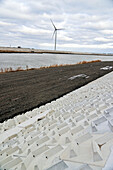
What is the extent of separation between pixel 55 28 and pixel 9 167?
55792mm

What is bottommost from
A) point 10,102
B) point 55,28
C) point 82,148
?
point 10,102

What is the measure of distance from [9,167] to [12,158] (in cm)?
25

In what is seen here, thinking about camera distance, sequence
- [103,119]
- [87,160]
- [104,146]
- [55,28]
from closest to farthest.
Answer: [87,160]
[104,146]
[103,119]
[55,28]

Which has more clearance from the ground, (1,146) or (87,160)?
(87,160)

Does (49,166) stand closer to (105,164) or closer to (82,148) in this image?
(82,148)

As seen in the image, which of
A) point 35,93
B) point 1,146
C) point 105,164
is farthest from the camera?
point 35,93

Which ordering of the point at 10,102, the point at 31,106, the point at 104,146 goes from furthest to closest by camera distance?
the point at 10,102
the point at 31,106
the point at 104,146

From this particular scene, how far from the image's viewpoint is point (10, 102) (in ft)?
25.8

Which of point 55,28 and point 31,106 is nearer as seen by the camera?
point 31,106

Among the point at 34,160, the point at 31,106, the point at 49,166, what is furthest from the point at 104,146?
the point at 31,106

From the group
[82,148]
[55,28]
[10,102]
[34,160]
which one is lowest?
[10,102]

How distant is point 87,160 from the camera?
7.35 feet

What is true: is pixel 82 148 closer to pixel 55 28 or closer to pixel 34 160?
pixel 34 160

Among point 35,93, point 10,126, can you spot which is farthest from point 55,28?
point 10,126
